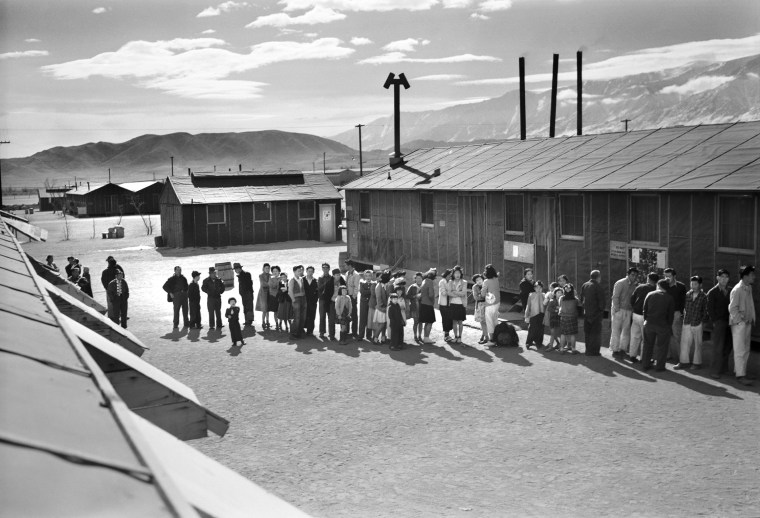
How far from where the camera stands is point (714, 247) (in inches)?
657

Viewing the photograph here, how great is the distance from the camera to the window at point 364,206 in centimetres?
3322

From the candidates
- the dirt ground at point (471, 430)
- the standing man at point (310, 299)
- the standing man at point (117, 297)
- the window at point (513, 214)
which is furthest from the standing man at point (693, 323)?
the standing man at point (117, 297)

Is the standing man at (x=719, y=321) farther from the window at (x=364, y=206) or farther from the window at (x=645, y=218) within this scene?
the window at (x=364, y=206)

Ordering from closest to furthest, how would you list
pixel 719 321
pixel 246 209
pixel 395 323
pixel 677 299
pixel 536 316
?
pixel 719 321 < pixel 677 299 < pixel 536 316 < pixel 395 323 < pixel 246 209

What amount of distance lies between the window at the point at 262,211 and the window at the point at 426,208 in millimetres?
19192

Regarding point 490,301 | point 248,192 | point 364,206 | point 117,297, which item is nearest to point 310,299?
point 490,301

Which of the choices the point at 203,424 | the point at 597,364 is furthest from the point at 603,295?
the point at 203,424

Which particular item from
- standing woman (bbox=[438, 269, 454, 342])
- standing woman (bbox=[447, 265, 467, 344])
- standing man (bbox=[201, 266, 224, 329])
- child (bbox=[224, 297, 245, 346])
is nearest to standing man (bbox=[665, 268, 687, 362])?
standing woman (bbox=[447, 265, 467, 344])

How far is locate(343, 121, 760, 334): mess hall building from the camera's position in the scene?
1689 cm

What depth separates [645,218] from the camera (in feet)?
61.7

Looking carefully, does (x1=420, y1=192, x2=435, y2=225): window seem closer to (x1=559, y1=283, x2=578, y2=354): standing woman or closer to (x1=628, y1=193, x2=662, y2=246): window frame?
(x1=628, y1=193, x2=662, y2=246): window frame

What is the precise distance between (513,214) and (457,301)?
21.7 ft

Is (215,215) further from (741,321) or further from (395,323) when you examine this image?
(741,321)

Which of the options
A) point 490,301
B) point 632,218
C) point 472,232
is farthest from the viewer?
point 472,232
